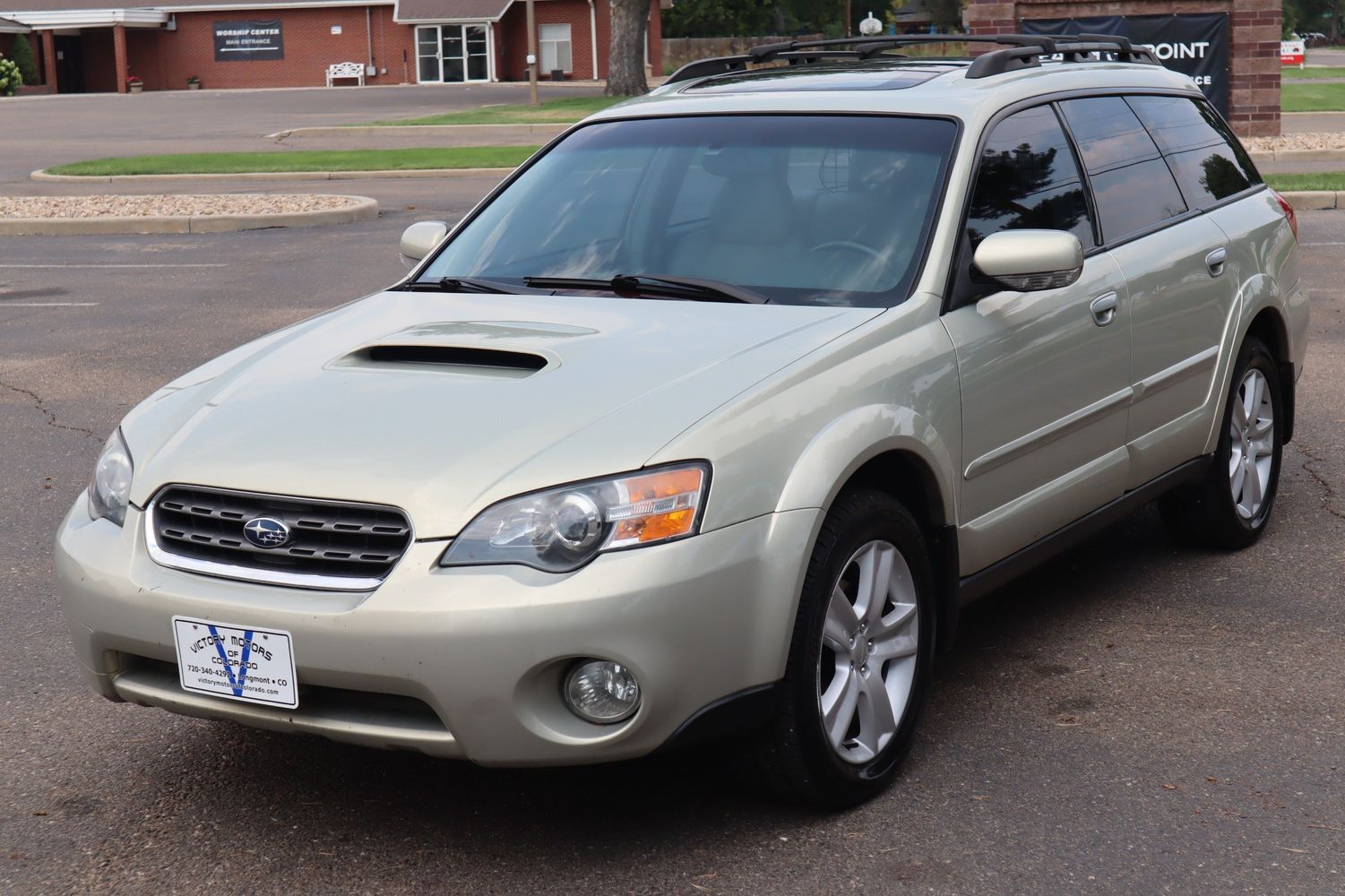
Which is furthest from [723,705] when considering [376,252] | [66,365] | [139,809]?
[376,252]

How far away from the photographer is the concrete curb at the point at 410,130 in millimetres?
31047

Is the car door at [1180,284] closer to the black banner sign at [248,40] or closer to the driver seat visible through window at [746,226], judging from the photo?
the driver seat visible through window at [746,226]

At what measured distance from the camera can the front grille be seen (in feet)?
10.7

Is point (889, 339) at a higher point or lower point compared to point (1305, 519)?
higher

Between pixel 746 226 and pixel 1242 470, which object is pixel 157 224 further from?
pixel 746 226

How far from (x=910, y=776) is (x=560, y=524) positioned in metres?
1.31

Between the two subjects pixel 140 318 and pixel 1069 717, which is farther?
pixel 140 318

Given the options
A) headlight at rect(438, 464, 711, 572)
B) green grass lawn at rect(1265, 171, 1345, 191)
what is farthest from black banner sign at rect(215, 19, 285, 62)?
headlight at rect(438, 464, 711, 572)

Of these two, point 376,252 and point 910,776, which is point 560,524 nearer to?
point 910,776

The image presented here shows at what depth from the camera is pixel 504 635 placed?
3.14 meters

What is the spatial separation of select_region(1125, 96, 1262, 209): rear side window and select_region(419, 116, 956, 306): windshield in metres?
1.43

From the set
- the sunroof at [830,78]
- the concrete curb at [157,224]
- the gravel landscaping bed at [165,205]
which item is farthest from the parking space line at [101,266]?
the sunroof at [830,78]

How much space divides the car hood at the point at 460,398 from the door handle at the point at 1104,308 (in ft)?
3.25

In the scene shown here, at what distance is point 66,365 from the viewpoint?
385 inches
